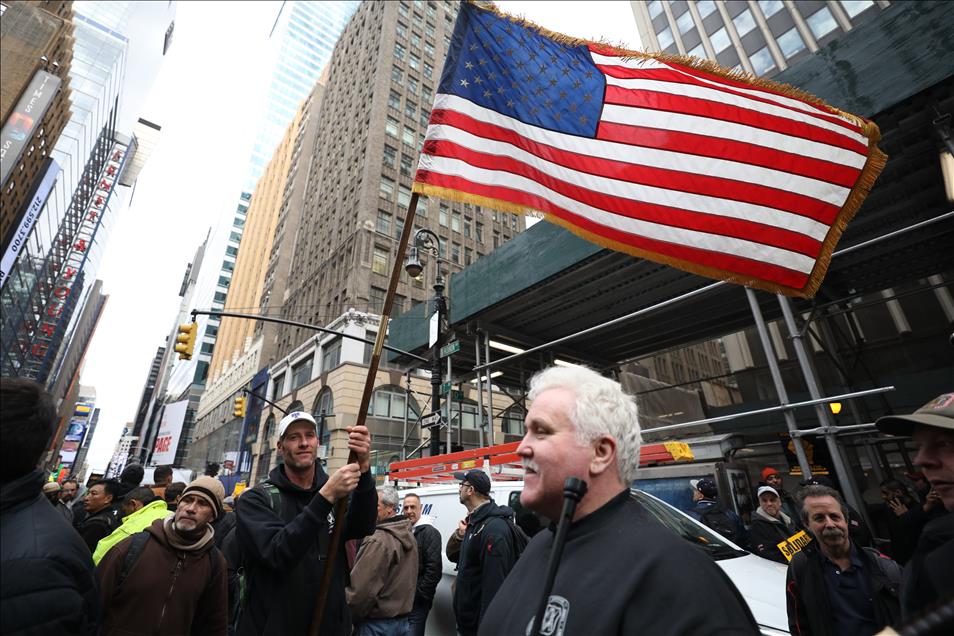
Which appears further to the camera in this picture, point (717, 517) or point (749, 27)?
point (749, 27)

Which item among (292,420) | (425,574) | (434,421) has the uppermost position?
(434,421)

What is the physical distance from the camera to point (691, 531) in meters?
4.64

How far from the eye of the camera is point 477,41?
4.51 m

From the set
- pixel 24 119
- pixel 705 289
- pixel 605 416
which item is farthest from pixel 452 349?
pixel 24 119

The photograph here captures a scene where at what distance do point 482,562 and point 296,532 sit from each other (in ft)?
7.85

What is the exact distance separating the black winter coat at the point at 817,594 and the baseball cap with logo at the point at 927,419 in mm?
1507

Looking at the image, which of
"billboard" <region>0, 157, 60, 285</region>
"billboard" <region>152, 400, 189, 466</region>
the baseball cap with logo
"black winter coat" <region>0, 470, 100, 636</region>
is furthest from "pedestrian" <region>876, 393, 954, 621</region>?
"billboard" <region>0, 157, 60, 285</region>

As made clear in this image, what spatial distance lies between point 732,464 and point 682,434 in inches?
239

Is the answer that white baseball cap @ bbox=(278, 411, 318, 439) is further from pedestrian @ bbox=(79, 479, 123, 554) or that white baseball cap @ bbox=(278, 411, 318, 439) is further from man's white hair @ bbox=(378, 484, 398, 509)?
pedestrian @ bbox=(79, 479, 123, 554)

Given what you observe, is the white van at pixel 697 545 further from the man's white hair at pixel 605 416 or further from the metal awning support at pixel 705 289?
the metal awning support at pixel 705 289

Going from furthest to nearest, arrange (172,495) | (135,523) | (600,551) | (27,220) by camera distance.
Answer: (27,220)
(172,495)
(135,523)
(600,551)

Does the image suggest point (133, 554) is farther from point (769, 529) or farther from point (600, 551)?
point (769, 529)

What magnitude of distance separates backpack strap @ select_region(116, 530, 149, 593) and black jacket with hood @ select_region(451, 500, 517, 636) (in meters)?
2.64

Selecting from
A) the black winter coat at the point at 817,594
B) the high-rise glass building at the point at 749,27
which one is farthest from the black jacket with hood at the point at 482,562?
the high-rise glass building at the point at 749,27
